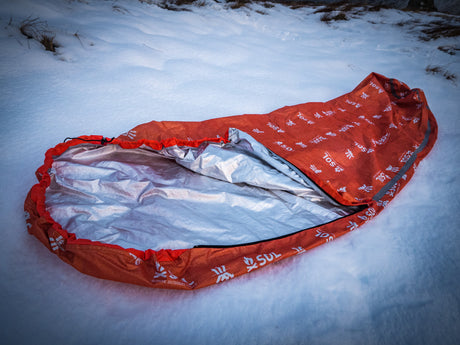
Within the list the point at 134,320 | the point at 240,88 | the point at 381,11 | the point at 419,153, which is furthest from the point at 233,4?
the point at 134,320

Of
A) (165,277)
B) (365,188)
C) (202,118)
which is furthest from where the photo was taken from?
(202,118)

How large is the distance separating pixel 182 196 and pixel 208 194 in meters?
0.12

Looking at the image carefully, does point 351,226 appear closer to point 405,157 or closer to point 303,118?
point 405,157

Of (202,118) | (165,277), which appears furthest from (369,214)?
(202,118)

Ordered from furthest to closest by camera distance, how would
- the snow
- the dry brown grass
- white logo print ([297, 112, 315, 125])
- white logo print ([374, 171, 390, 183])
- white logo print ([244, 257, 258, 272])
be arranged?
1. the dry brown grass
2. white logo print ([297, 112, 315, 125])
3. white logo print ([374, 171, 390, 183])
4. white logo print ([244, 257, 258, 272])
5. the snow

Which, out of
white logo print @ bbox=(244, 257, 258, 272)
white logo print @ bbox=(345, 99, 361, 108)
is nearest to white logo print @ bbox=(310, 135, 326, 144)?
white logo print @ bbox=(345, 99, 361, 108)

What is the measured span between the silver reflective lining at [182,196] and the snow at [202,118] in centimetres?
15

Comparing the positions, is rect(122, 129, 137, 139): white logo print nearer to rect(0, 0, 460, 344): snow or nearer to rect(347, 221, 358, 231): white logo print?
rect(0, 0, 460, 344): snow

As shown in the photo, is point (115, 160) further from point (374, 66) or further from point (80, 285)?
point (374, 66)

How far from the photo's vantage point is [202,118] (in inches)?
65.0

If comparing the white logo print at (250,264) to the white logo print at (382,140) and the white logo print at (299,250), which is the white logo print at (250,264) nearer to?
the white logo print at (299,250)

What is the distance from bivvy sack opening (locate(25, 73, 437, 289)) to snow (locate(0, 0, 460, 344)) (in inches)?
3.3

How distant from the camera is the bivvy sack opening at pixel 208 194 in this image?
0.78m

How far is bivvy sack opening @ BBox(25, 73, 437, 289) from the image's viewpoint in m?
0.78
